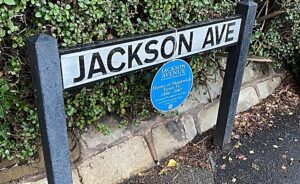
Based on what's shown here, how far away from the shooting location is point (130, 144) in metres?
2.50

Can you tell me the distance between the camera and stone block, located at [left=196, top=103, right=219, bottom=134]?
2.95 metres

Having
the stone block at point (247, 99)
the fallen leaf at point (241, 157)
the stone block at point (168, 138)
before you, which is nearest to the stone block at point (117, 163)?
the stone block at point (168, 138)

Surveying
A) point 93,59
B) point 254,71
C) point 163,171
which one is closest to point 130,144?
point 163,171

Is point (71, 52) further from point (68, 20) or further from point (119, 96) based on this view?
point (119, 96)

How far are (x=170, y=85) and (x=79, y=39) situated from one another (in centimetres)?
64

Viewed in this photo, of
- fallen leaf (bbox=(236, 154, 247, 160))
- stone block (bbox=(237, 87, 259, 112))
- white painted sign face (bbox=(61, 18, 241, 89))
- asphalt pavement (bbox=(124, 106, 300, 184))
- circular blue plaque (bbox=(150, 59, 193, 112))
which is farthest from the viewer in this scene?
stone block (bbox=(237, 87, 259, 112))

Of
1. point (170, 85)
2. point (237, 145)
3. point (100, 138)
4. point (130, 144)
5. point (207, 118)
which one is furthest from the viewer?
point (207, 118)

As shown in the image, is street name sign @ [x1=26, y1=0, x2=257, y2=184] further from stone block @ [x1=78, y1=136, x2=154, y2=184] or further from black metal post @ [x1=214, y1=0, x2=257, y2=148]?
stone block @ [x1=78, y1=136, x2=154, y2=184]

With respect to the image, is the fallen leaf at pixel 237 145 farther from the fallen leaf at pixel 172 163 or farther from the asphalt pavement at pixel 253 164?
the fallen leaf at pixel 172 163

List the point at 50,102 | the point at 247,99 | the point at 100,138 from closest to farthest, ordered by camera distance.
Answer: the point at 50,102 → the point at 100,138 → the point at 247,99

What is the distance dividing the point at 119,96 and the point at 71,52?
75 cm

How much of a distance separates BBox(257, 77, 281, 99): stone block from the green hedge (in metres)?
1.10

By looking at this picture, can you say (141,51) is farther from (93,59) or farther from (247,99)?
(247,99)

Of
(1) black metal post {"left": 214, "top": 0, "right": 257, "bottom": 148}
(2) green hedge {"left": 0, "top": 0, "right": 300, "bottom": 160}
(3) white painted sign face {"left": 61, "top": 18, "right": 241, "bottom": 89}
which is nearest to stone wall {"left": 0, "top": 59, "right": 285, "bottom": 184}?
(2) green hedge {"left": 0, "top": 0, "right": 300, "bottom": 160}
